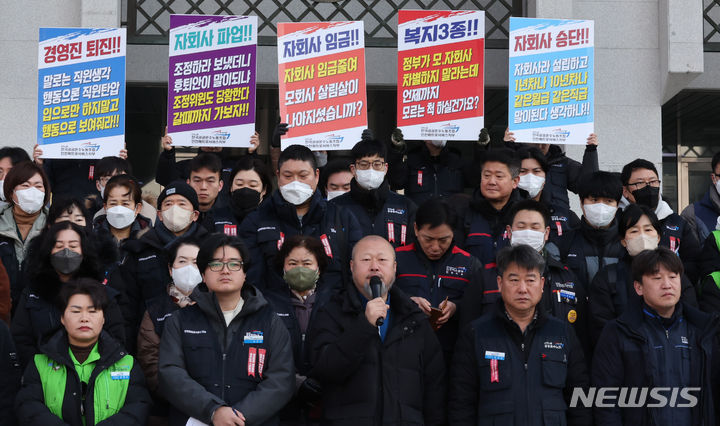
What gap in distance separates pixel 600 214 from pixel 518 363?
183cm

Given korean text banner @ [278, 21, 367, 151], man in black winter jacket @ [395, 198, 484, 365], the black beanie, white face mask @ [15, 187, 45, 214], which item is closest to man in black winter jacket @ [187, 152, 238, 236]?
the black beanie

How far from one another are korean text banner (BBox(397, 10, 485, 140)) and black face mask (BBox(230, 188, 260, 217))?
207cm

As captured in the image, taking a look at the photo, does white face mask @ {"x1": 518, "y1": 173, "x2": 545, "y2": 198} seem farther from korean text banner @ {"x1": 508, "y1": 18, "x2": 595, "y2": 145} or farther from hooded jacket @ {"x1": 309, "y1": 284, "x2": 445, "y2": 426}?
hooded jacket @ {"x1": 309, "y1": 284, "x2": 445, "y2": 426}

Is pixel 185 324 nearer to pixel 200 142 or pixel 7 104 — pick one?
pixel 200 142

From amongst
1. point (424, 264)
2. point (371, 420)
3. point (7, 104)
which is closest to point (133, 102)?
point (7, 104)

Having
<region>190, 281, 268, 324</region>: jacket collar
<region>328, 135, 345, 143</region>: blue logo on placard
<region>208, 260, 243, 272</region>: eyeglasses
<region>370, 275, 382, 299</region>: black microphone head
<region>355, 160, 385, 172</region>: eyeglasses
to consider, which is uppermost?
<region>328, 135, 345, 143</region>: blue logo on placard

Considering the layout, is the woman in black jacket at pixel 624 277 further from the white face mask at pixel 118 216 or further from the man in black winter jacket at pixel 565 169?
the white face mask at pixel 118 216

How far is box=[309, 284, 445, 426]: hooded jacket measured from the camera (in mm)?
4723

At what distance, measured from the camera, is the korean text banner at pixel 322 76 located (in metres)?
8.23

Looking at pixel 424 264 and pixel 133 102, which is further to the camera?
pixel 133 102

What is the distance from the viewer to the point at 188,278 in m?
5.54

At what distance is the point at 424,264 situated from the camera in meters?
5.64

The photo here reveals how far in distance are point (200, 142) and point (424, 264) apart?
341 centimetres

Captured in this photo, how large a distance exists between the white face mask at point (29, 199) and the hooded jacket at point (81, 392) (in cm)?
168
